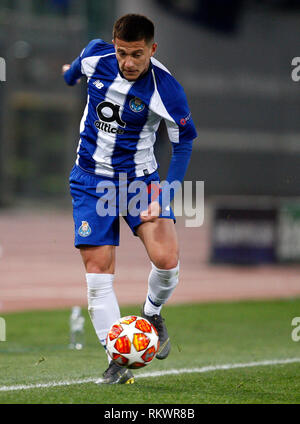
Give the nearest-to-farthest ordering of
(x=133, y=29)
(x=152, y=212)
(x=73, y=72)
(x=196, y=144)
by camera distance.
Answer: (x=133, y=29), (x=152, y=212), (x=73, y=72), (x=196, y=144)

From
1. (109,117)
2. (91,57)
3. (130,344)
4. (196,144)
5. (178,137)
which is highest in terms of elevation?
(91,57)

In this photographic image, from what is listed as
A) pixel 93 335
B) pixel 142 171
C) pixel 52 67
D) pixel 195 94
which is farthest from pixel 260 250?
pixel 195 94

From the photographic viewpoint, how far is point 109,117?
5988 mm

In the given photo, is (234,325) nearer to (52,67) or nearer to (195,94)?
(52,67)

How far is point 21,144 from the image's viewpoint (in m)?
35.2

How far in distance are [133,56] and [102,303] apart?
167 cm

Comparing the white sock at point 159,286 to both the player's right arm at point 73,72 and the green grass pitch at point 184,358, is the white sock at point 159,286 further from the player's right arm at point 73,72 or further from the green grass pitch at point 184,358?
the player's right arm at point 73,72

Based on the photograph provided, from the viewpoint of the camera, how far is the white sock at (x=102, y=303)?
602 cm

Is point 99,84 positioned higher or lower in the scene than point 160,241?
higher

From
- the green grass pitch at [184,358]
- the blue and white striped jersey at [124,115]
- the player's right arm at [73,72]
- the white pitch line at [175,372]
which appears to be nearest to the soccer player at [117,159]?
the blue and white striped jersey at [124,115]

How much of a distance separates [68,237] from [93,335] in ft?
52.3

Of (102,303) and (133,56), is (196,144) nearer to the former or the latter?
(102,303)

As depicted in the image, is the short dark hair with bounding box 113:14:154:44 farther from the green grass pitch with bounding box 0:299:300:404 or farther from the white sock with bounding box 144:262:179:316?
the green grass pitch with bounding box 0:299:300:404

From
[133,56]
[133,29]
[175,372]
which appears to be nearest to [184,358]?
[175,372]
